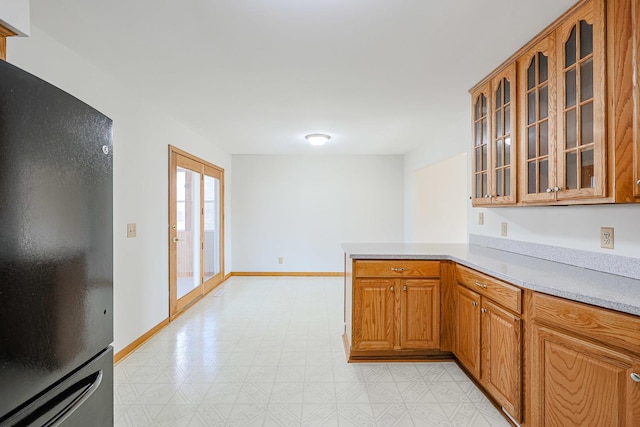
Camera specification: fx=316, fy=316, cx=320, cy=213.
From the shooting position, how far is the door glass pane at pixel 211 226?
15.2 feet

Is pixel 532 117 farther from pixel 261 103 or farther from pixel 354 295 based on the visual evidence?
pixel 261 103

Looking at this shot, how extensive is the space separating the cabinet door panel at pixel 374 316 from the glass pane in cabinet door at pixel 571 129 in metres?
1.43

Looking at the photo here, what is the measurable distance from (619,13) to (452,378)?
89.3 inches

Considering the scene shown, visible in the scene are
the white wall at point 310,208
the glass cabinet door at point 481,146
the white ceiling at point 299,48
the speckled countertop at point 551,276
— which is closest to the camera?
the speckled countertop at point 551,276

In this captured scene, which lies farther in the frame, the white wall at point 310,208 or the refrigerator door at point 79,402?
the white wall at point 310,208

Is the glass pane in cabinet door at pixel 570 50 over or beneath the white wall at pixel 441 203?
over

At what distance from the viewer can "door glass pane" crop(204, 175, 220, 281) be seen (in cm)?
Result: 464

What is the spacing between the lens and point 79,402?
91 cm

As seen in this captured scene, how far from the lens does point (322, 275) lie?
577 cm

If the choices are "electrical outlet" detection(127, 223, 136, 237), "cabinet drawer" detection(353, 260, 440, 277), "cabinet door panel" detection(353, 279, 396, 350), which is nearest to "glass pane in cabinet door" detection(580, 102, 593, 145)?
"cabinet drawer" detection(353, 260, 440, 277)

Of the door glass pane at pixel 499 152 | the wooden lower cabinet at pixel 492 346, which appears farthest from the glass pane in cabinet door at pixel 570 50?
the wooden lower cabinet at pixel 492 346

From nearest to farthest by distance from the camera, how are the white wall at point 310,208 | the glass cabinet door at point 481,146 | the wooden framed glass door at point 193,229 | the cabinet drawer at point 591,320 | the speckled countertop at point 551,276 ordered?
the cabinet drawer at point 591,320 < the speckled countertop at point 551,276 < the glass cabinet door at point 481,146 < the wooden framed glass door at point 193,229 < the white wall at point 310,208

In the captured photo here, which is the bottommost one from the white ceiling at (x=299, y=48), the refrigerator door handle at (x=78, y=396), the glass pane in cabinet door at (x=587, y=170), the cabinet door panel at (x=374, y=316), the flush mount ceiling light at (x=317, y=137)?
the cabinet door panel at (x=374, y=316)

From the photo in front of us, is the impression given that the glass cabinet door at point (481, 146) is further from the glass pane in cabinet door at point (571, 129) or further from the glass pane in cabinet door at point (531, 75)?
the glass pane in cabinet door at point (571, 129)
